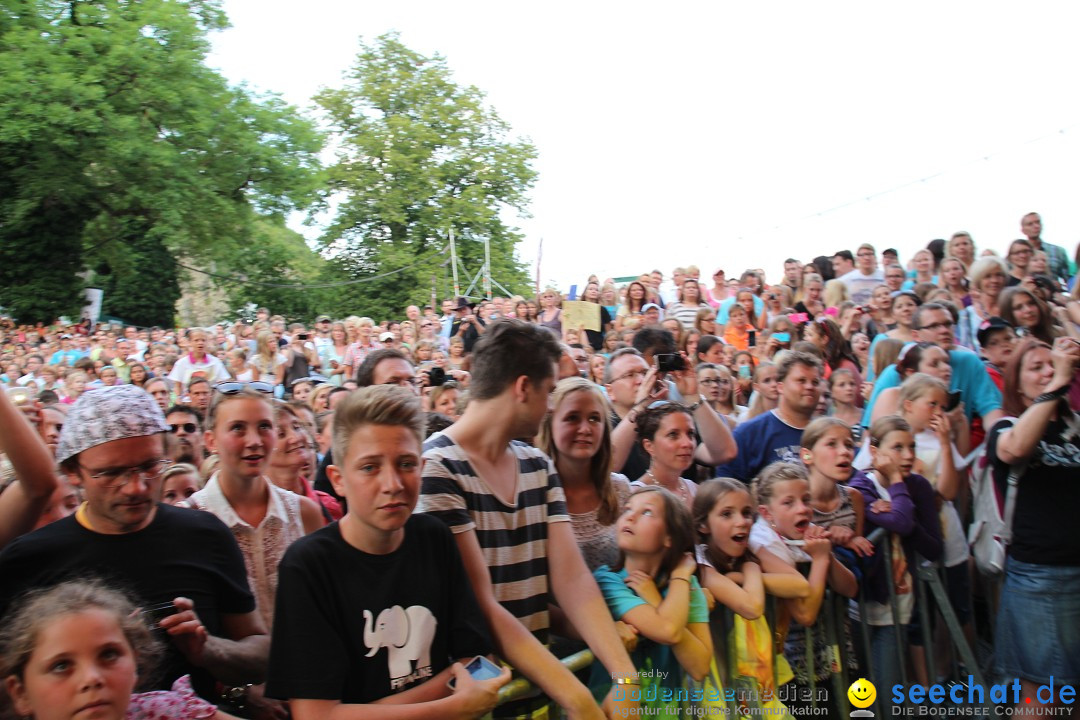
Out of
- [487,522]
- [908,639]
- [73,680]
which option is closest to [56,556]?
[73,680]

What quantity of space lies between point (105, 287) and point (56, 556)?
3116 cm

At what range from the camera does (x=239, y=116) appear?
29.2m

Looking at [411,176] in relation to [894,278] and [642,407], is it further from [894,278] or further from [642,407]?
[642,407]

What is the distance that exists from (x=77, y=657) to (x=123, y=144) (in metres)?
26.9

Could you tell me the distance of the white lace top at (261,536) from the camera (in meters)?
2.81

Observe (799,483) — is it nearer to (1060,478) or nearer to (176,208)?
(1060,478)

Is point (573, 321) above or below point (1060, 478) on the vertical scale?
above

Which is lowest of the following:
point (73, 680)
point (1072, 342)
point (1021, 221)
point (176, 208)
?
point (73, 680)

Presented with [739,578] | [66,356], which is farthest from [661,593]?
Result: [66,356]

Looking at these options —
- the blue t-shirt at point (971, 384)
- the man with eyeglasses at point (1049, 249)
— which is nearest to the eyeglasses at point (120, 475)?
the blue t-shirt at point (971, 384)

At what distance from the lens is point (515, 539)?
2.65 metres

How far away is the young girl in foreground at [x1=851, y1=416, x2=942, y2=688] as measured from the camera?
3.93 meters

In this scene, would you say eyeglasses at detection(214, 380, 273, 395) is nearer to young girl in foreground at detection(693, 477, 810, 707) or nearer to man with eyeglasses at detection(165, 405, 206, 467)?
man with eyeglasses at detection(165, 405, 206, 467)

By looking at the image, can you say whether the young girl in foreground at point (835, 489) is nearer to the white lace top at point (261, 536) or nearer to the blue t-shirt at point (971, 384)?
the blue t-shirt at point (971, 384)
